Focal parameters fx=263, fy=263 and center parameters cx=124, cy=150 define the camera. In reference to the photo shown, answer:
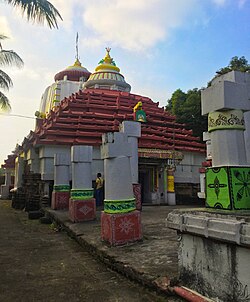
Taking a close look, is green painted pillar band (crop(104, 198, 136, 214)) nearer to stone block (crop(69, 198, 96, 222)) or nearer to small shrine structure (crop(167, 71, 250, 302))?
small shrine structure (crop(167, 71, 250, 302))

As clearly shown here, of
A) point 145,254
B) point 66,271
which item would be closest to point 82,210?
point 66,271

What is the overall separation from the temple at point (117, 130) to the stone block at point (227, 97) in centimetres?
1025

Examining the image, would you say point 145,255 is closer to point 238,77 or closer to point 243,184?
point 243,184

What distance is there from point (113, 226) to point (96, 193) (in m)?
7.24

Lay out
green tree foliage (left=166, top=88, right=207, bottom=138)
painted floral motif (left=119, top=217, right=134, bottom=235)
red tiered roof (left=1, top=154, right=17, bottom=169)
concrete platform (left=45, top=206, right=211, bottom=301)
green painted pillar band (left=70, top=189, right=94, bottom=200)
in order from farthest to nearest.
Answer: red tiered roof (left=1, top=154, right=17, bottom=169)
green tree foliage (left=166, top=88, right=207, bottom=138)
green painted pillar band (left=70, top=189, right=94, bottom=200)
painted floral motif (left=119, top=217, right=134, bottom=235)
concrete platform (left=45, top=206, right=211, bottom=301)

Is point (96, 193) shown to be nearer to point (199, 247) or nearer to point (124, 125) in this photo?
point (124, 125)

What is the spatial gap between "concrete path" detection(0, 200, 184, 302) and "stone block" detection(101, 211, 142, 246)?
229mm

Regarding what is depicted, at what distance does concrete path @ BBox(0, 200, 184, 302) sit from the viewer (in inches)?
139

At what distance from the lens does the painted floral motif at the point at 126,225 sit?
553 cm

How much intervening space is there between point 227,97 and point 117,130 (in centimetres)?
1186

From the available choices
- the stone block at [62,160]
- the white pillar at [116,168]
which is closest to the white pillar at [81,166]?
the stone block at [62,160]

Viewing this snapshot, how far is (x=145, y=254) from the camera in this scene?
4.75 metres

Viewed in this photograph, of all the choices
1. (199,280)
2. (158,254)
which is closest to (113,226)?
(158,254)

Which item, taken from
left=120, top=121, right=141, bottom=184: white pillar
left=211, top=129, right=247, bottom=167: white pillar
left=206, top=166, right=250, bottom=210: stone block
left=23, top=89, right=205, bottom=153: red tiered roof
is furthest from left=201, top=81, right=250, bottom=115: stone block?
left=23, top=89, right=205, bottom=153: red tiered roof
